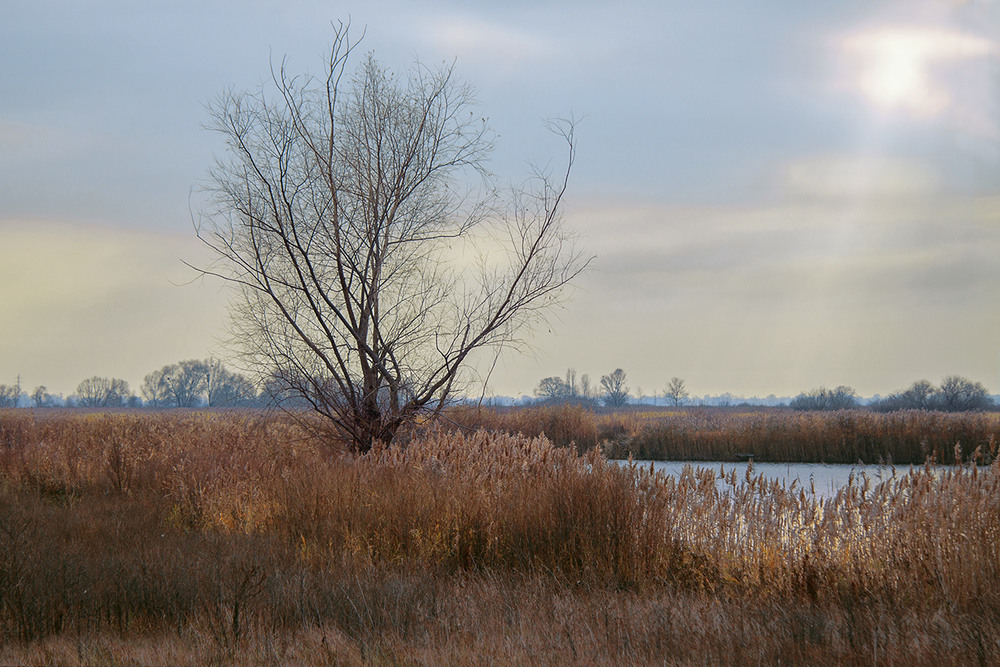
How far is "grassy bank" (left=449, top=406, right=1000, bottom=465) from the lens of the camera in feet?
82.2

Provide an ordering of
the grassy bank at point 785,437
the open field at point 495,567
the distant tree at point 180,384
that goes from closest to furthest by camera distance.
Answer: the open field at point 495,567
the grassy bank at point 785,437
the distant tree at point 180,384

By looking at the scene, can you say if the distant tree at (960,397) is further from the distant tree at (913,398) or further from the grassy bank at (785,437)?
the grassy bank at (785,437)

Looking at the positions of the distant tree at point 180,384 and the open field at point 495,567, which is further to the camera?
the distant tree at point 180,384

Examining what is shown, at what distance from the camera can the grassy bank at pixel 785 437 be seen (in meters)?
25.0

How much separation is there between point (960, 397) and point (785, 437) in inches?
1552

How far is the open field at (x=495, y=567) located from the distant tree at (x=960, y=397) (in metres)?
52.7

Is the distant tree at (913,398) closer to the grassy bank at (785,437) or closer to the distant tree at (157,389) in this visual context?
the grassy bank at (785,437)

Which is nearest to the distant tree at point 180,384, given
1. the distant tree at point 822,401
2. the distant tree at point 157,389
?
the distant tree at point 157,389

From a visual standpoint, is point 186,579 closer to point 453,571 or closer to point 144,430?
point 453,571

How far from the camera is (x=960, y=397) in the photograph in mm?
56688

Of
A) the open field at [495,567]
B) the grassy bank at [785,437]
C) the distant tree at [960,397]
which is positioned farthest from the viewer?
the distant tree at [960,397]

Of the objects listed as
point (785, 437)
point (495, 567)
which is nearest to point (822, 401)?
point (785, 437)

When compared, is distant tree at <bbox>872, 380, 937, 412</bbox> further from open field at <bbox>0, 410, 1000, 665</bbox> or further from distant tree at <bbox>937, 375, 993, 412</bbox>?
open field at <bbox>0, 410, 1000, 665</bbox>

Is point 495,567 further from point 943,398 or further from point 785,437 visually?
point 943,398
